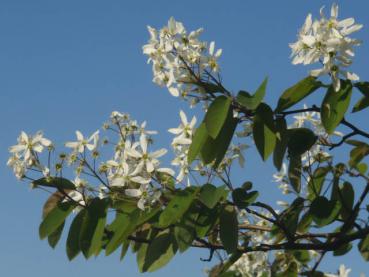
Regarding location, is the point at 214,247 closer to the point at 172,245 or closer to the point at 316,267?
the point at 172,245

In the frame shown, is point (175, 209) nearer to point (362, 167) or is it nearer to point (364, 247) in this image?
point (364, 247)

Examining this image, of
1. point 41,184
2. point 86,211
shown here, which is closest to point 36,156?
point 41,184

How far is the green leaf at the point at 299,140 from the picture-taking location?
238cm

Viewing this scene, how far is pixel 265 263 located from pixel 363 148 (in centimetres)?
89

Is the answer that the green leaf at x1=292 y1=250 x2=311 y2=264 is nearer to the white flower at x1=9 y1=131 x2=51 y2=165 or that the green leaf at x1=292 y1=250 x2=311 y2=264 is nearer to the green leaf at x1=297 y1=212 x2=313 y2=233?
the green leaf at x1=297 y1=212 x2=313 y2=233

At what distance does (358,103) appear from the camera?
2.29 metres

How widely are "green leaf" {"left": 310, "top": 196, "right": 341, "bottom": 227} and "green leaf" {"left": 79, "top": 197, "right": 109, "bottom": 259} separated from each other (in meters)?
0.67

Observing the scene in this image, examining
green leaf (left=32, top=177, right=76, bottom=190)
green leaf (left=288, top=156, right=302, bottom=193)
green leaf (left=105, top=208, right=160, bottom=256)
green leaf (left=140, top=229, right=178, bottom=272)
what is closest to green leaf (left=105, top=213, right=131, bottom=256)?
green leaf (left=105, top=208, right=160, bottom=256)

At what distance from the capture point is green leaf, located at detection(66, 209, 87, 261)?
7.91ft

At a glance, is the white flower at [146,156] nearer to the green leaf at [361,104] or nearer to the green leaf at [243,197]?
→ the green leaf at [243,197]

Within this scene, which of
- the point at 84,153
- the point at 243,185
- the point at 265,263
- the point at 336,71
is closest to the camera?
the point at 336,71

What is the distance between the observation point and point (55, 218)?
2447mm

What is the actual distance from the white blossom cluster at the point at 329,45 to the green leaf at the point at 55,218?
35.2 inches

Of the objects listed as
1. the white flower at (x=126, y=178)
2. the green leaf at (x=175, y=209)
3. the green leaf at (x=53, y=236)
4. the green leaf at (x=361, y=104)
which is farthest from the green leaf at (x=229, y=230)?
the green leaf at (x=53, y=236)
